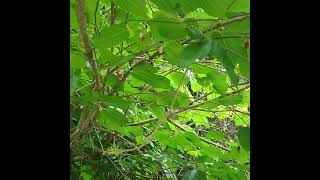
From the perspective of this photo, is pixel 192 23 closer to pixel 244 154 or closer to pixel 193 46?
pixel 193 46

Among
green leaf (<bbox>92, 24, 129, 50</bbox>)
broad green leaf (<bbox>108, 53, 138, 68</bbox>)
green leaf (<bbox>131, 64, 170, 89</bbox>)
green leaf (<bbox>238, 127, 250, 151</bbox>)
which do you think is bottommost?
green leaf (<bbox>238, 127, 250, 151</bbox>)

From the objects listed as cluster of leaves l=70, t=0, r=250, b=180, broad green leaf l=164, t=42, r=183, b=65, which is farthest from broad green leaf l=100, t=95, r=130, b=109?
broad green leaf l=164, t=42, r=183, b=65

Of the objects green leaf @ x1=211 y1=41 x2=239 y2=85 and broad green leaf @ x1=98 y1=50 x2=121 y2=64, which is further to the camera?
broad green leaf @ x1=98 y1=50 x2=121 y2=64

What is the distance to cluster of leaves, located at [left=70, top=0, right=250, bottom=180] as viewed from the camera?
3.69 ft

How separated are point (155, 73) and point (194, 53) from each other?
0.59m

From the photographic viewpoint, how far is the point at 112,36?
1.31 meters

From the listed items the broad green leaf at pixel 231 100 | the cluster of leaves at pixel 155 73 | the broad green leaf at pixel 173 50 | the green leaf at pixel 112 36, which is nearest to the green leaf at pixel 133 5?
the cluster of leaves at pixel 155 73

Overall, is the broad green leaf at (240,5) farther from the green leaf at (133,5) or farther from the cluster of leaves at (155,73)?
the green leaf at (133,5)

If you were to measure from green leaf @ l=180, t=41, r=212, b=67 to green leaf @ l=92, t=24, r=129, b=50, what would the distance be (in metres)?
0.31

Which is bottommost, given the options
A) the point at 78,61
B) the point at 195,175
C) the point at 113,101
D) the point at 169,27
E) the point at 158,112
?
the point at 195,175

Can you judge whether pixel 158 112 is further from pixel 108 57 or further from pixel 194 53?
pixel 194 53

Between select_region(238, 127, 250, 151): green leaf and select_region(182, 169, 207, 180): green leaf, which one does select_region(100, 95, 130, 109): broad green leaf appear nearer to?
select_region(182, 169, 207, 180): green leaf

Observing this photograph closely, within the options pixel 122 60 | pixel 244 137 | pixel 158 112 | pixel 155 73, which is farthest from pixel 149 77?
pixel 244 137
